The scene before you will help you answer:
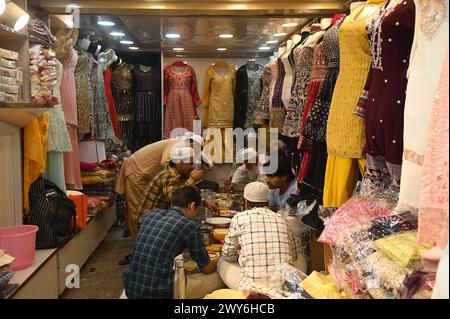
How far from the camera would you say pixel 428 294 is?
45.4 inches

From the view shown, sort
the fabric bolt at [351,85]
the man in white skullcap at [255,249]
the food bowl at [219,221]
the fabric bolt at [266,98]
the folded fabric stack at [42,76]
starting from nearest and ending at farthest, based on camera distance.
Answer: the fabric bolt at [351,85], the man in white skullcap at [255,249], the folded fabric stack at [42,76], the food bowl at [219,221], the fabric bolt at [266,98]

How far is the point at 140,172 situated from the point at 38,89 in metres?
1.38

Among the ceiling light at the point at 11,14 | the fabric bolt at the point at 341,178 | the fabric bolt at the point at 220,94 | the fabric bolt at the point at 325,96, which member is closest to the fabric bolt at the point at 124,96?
the fabric bolt at the point at 220,94

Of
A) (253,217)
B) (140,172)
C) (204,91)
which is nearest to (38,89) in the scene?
(140,172)

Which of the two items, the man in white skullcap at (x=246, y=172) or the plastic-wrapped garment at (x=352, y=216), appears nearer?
the plastic-wrapped garment at (x=352, y=216)

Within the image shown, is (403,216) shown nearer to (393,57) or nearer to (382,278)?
(382,278)

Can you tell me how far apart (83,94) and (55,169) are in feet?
3.24

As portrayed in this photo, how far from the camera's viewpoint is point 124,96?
4930mm

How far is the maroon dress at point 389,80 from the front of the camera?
4.98 feet

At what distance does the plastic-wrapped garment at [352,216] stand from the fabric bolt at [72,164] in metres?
2.82

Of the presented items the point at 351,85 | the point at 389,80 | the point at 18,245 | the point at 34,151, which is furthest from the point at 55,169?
the point at 389,80

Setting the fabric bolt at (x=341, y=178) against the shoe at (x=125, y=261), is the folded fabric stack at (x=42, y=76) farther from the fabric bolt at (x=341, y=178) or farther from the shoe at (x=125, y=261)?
the fabric bolt at (x=341, y=178)

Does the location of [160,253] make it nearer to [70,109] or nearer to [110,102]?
[70,109]

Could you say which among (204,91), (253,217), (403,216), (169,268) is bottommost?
(169,268)
